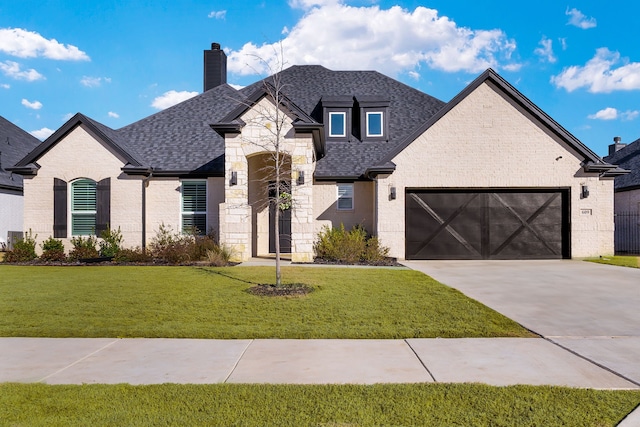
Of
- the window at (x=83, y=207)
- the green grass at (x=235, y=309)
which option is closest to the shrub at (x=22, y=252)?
the window at (x=83, y=207)

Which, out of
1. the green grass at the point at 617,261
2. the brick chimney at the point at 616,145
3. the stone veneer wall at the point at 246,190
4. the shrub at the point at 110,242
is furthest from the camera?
the brick chimney at the point at 616,145

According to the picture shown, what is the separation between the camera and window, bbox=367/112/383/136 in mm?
20375

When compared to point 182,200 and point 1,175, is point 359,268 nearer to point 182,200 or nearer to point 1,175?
point 182,200

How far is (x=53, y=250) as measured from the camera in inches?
625

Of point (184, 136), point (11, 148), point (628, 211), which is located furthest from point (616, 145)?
point (11, 148)

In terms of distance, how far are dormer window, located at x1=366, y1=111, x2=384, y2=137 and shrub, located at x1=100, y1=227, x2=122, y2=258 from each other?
12050mm

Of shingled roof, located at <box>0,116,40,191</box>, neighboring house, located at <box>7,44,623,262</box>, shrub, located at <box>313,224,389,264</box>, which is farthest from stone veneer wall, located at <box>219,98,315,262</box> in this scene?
shingled roof, located at <box>0,116,40,191</box>

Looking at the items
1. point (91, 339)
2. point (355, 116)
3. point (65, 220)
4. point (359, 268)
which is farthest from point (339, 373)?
point (355, 116)

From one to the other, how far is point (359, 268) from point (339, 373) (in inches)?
347

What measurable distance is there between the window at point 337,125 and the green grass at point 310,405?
1725 cm

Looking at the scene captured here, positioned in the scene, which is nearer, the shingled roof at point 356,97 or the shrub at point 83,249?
the shrub at point 83,249

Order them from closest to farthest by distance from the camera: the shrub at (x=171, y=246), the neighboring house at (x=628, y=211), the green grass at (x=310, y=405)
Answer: the green grass at (x=310, y=405) → the shrub at (x=171, y=246) → the neighboring house at (x=628, y=211)

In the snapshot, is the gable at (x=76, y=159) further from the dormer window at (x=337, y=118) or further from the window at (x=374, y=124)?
the window at (x=374, y=124)

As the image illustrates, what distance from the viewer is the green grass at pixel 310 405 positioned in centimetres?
343
